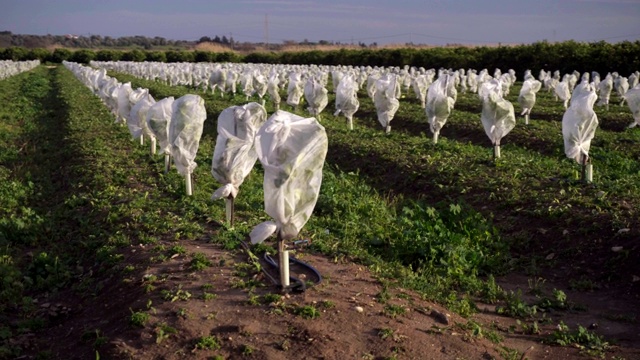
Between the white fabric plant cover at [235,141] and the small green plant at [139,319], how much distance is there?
248 cm

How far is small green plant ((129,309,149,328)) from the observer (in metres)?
5.01

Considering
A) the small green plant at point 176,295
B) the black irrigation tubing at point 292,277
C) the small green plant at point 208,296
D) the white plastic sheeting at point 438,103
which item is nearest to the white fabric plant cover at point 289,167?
the black irrigation tubing at point 292,277

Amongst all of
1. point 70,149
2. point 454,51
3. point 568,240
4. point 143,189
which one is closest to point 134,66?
point 454,51

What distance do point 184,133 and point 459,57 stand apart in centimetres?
3752

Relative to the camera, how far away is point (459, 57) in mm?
44062

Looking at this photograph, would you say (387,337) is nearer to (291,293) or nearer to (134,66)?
(291,293)

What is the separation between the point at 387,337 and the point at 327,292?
2.80ft

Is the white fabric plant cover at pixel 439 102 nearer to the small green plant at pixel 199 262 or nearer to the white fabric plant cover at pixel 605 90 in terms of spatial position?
the small green plant at pixel 199 262

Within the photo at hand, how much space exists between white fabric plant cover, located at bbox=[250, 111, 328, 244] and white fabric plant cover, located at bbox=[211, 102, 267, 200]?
2.04 meters

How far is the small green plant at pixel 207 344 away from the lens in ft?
15.4

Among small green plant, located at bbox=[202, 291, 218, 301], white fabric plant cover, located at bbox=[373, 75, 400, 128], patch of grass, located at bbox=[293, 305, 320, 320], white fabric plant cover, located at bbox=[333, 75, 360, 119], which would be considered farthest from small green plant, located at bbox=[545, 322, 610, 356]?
white fabric plant cover, located at bbox=[333, 75, 360, 119]

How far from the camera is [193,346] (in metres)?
4.74

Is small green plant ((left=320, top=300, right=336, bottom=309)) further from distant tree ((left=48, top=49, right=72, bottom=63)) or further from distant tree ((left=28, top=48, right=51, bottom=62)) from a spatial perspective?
distant tree ((left=28, top=48, right=51, bottom=62))

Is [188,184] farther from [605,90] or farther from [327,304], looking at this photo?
[605,90]
